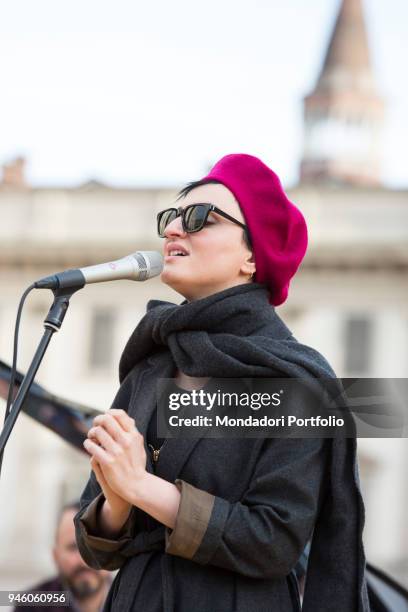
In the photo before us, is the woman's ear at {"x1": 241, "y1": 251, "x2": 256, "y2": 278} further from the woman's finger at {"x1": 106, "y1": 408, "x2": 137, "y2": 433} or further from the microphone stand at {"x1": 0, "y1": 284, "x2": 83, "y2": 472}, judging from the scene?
the woman's finger at {"x1": 106, "y1": 408, "x2": 137, "y2": 433}

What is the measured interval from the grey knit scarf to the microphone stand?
19 centimetres

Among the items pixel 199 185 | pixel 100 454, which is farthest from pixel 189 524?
pixel 199 185

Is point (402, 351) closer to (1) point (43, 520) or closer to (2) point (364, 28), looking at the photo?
(1) point (43, 520)

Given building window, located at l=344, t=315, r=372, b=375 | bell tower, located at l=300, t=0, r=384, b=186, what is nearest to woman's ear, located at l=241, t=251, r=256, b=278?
building window, located at l=344, t=315, r=372, b=375

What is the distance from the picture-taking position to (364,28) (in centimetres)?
5372

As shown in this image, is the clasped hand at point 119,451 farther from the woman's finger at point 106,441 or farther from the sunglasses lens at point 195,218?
the sunglasses lens at point 195,218

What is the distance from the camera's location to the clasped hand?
244 centimetres

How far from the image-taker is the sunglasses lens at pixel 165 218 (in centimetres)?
280

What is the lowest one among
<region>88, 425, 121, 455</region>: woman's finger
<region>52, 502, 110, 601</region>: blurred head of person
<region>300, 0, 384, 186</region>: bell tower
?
A: <region>88, 425, 121, 455</region>: woman's finger

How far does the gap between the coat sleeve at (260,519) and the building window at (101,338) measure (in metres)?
25.6

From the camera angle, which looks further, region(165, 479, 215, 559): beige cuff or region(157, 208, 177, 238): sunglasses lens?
region(157, 208, 177, 238): sunglasses lens

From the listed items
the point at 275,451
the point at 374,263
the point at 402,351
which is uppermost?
the point at 374,263

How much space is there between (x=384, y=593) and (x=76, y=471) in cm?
2563

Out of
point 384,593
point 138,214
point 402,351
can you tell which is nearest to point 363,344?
point 402,351
